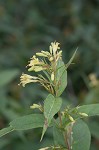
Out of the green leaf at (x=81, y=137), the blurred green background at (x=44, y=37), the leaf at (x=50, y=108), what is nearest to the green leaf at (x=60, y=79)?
the leaf at (x=50, y=108)

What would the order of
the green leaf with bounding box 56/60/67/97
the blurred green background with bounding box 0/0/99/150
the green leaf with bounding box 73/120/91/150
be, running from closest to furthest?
the green leaf with bounding box 56/60/67/97 → the green leaf with bounding box 73/120/91/150 → the blurred green background with bounding box 0/0/99/150

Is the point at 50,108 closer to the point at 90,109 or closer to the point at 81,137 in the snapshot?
the point at 90,109

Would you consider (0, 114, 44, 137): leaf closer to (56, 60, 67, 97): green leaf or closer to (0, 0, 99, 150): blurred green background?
(56, 60, 67, 97): green leaf

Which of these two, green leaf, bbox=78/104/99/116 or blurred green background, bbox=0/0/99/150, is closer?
green leaf, bbox=78/104/99/116

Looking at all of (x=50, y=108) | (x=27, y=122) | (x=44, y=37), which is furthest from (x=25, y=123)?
(x=44, y=37)

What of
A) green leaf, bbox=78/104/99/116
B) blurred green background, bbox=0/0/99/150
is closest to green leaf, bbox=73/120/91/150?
green leaf, bbox=78/104/99/116

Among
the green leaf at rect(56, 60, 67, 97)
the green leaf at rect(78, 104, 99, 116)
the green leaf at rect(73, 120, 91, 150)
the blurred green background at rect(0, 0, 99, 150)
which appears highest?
the blurred green background at rect(0, 0, 99, 150)

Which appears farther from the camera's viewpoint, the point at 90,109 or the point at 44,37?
the point at 44,37

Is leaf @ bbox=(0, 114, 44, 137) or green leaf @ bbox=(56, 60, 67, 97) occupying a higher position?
green leaf @ bbox=(56, 60, 67, 97)
